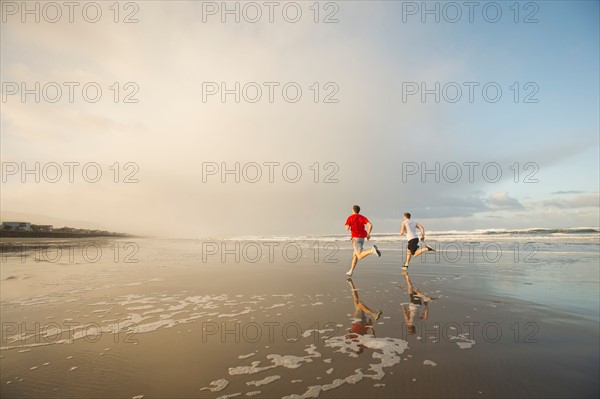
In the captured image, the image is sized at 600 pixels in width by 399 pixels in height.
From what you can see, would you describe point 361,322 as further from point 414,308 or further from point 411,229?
point 411,229

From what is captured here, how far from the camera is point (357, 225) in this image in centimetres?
1345

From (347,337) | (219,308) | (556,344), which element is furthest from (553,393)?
(219,308)

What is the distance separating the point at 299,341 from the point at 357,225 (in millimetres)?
8983

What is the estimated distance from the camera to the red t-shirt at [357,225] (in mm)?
13375

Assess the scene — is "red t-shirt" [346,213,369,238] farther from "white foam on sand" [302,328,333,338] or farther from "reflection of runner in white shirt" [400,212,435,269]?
"white foam on sand" [302,328,333,338]

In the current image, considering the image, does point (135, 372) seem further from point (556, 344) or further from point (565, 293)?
point (565, 293)

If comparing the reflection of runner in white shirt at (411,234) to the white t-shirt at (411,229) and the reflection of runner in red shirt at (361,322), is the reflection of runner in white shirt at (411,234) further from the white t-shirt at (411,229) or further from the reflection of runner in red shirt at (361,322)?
the reflection of runner in red shirt at (361,322)

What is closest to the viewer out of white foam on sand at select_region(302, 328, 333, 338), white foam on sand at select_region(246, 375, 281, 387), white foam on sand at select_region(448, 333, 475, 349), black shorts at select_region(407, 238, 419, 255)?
white foam on sand at select_region(246, 375, 281, 387)

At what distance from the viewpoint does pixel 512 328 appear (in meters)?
5.45

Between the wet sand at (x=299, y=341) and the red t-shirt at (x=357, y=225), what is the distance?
A: 393cm

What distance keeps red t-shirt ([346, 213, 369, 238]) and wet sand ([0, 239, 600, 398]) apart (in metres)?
3.93

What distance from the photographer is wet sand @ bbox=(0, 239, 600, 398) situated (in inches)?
138

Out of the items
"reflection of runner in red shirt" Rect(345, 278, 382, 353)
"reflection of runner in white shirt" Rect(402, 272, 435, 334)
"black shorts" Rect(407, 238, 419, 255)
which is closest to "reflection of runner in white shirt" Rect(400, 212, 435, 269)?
"black shorts" Rect(407, 238, 419, 255)

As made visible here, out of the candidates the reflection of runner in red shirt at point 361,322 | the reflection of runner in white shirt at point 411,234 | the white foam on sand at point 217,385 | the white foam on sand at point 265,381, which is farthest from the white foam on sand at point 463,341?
the reflection of runner in white shirt at point 411,234
